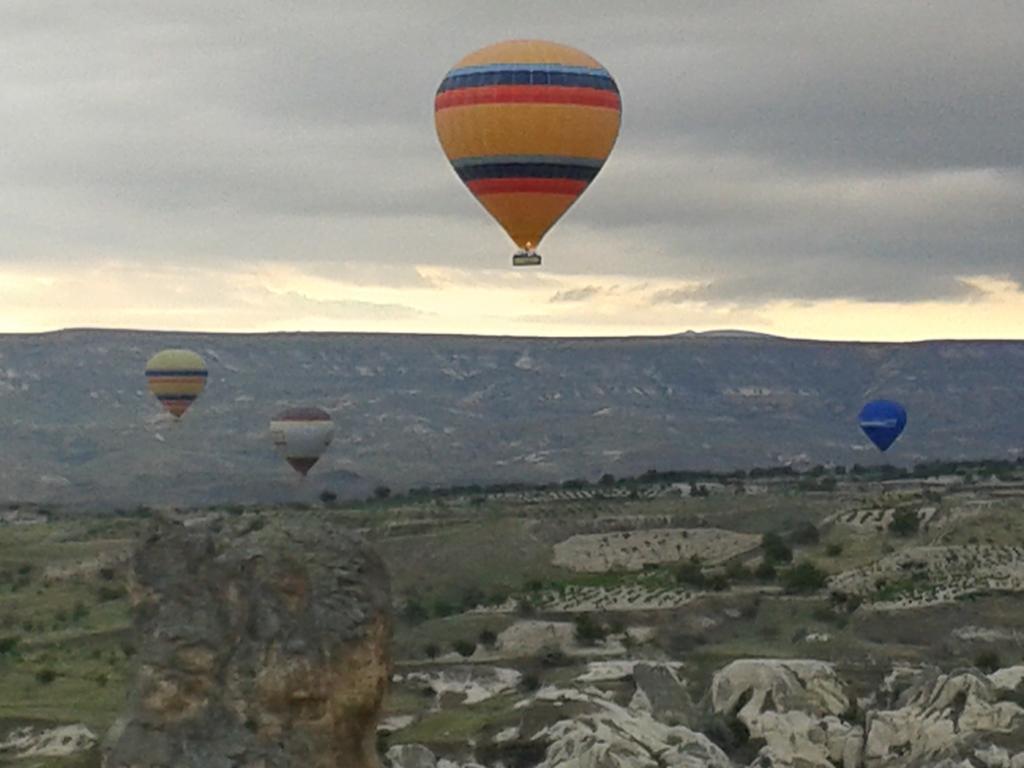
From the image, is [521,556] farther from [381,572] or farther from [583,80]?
[381,572]

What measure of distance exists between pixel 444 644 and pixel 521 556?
25296 mm


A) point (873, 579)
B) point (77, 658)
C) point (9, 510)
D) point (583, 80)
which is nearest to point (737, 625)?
point (873, 579)

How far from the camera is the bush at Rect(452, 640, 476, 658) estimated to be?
72.1 m

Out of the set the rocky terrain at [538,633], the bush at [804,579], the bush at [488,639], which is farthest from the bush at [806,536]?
the bush at [488,639]

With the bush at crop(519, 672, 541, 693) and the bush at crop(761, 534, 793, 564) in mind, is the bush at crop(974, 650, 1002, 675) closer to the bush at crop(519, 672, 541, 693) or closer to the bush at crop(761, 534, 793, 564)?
the bush at crop(519, 672, 541, 693)

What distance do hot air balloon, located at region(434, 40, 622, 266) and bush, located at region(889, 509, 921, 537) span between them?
1567 inches

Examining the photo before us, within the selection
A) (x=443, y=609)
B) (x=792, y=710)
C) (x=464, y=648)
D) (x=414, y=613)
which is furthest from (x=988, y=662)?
(x=443, y=609)

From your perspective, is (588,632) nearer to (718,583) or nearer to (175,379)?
(718,583)

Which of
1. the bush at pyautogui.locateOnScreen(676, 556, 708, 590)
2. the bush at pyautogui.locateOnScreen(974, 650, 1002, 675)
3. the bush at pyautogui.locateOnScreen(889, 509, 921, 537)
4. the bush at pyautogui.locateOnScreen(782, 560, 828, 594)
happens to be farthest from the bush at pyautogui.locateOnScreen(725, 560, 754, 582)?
the bush at pyautogui.locateOnScreen(974, 650, 1002, 675)

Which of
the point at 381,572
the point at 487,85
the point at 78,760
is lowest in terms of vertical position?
the point at 78,760

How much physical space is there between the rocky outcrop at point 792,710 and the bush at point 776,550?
3696 centimetres

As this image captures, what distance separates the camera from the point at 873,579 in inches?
3371

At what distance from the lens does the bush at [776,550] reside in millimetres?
93688

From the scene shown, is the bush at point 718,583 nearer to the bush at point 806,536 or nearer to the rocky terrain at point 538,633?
the rocky terrain at point 538,633
